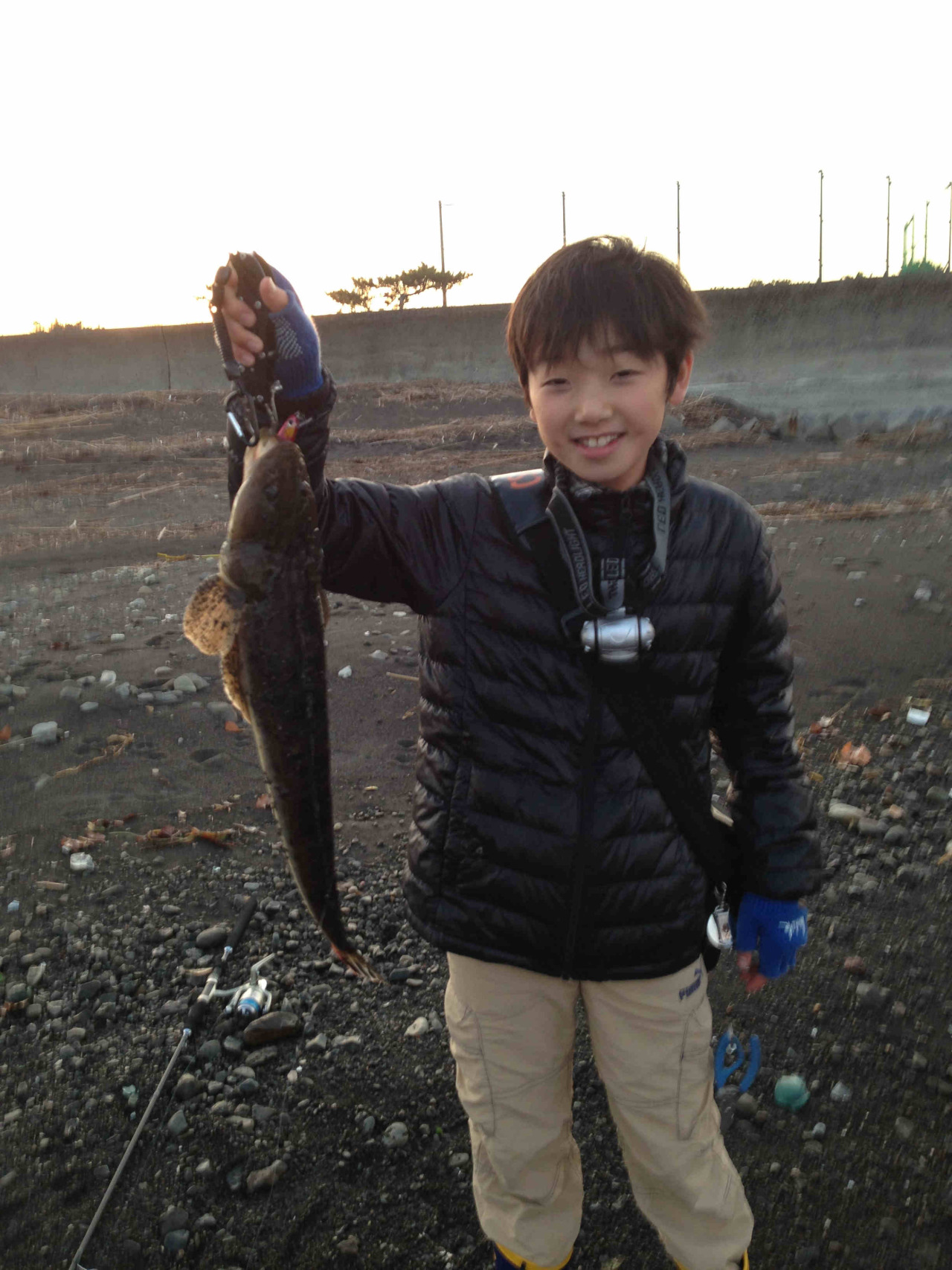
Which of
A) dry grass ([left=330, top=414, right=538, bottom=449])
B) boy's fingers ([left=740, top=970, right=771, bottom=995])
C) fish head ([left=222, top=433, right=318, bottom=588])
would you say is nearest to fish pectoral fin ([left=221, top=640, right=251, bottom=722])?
fish head ([left=222, top=433, right=318, bottom=588])

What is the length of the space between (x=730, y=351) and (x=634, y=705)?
64.4 ft

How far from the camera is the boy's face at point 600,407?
2.21 metres

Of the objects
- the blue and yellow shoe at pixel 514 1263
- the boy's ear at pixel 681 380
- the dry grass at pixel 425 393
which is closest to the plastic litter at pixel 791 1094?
the blue and yellow shoe at pixel 514 1263

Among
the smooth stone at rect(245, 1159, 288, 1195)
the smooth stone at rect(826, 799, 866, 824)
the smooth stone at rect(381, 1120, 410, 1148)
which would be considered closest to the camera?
the smooth stone at rect(245, 1159, 288, 1195)

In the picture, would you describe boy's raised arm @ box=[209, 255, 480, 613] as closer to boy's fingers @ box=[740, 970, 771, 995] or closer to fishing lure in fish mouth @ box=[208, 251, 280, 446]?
fishing lure in fish mouth @ box=[208, 251, 280, 446]

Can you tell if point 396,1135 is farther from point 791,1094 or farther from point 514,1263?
point 791,1094

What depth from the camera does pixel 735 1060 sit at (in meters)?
3.19

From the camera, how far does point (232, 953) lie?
3.73 metres

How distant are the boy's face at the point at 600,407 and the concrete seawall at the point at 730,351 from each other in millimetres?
16980

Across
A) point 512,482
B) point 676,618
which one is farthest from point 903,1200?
point 512,482

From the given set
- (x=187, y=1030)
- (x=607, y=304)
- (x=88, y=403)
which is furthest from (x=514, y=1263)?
(x=88, y=403)

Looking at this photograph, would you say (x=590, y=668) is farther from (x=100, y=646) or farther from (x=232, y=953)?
(x=100, y=646)

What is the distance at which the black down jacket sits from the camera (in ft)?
7.45

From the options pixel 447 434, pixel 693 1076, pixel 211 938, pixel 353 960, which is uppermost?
pixel 447 434
